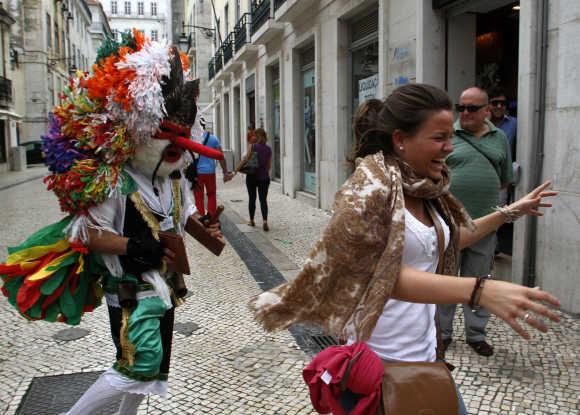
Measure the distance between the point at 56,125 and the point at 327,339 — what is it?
2518 mm

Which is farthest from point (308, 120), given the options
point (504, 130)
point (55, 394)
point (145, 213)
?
point (145, 213)

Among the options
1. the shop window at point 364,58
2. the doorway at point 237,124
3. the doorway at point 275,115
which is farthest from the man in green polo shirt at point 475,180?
the doorway at point 237,124

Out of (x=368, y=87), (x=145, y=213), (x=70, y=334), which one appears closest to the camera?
(x=145, y=213)

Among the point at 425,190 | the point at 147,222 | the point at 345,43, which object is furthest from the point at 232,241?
the point at 425,190

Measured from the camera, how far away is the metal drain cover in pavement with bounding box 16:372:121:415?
3004 mm

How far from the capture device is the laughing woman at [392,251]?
1504 millimetres

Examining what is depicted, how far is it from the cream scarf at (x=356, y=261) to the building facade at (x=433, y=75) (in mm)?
347

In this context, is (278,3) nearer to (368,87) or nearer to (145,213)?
(368,87)

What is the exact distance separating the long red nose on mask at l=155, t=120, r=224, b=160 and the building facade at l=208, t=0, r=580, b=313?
70 cm

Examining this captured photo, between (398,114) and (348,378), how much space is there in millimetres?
804

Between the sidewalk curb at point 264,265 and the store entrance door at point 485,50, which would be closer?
the sidewalk curb at point 264,265

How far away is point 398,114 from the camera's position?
1694 millimetres

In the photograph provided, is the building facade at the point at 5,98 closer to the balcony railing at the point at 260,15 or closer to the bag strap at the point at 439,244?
the balcony railing at the point at 260,15

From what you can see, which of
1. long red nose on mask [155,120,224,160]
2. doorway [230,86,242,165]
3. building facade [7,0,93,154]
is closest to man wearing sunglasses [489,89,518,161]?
long red nose on mask [155,120,224,160]
